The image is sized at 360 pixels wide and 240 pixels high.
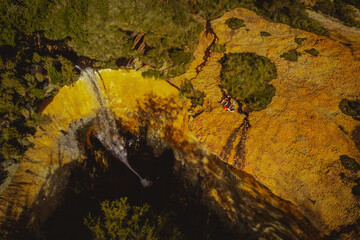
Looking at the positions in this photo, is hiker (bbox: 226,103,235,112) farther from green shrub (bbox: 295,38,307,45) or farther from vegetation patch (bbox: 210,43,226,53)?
green shrub (bbox: 295,38,307,45)

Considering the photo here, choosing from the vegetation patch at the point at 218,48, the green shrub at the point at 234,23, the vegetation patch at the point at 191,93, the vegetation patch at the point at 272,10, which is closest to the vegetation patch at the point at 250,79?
the vegetation patch at the point at 218,48

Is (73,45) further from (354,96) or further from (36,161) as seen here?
(354,96)

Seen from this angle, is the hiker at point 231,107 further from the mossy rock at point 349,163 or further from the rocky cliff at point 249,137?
the mossy rock at point 349,163

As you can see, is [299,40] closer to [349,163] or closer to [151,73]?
[349,163]

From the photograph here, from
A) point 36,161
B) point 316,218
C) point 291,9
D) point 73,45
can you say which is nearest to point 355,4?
point 291,9

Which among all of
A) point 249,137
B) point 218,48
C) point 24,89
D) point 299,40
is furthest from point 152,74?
point 299,40

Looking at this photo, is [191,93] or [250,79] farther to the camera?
[191,93]

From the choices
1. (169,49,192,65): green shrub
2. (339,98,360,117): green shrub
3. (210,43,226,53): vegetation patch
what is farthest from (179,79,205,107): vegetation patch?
(339,98,360,117): green shrub
